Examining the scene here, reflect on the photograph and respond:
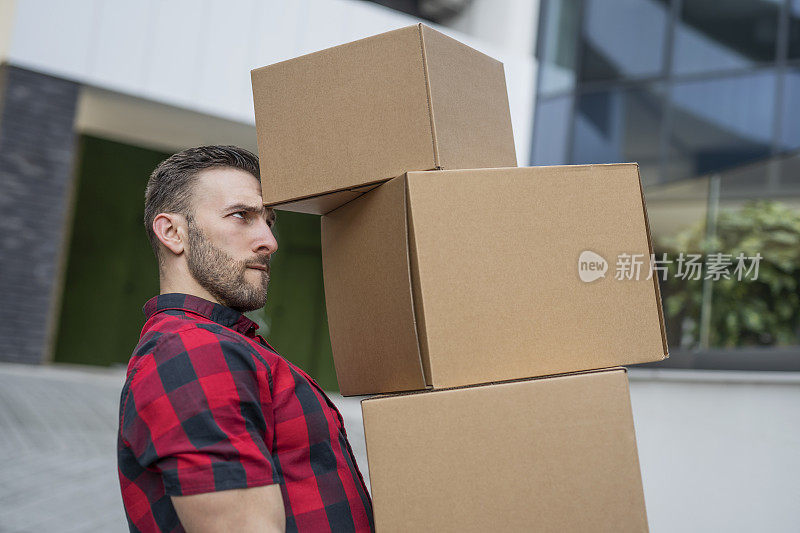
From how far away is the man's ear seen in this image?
4.02 ft

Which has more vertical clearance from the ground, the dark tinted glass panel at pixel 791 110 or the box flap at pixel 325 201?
the dark tinted glass panel at pixel 791 110

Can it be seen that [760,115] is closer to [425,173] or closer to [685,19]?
[685,19]

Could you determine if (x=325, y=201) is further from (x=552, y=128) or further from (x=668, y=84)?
(x=668, y=84)

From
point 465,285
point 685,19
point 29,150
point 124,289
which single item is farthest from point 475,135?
point 685,19

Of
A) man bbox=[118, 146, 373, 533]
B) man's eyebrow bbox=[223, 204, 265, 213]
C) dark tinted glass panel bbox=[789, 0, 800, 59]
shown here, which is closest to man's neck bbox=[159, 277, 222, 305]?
man bbox=[118, 146, 373, 533]

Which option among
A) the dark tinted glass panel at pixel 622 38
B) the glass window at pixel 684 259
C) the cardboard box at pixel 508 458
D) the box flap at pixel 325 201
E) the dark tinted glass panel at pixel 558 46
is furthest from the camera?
the dark tinted glass panel at pixel 558 46

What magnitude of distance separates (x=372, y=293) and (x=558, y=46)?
24.3 ft

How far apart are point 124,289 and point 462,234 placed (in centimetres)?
686

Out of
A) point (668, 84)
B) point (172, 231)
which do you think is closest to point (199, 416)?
point (172, 231)

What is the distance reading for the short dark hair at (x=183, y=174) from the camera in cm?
123

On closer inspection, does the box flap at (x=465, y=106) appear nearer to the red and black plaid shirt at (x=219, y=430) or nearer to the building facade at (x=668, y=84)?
the red and black plaid shirt at (x=219, y=430)

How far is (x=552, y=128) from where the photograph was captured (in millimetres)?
7926

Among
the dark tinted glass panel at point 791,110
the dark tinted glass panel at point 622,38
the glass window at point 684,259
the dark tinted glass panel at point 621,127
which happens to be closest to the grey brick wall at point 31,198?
the glass window at point 684,259

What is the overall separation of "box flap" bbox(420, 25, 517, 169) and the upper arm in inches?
21.7
